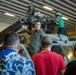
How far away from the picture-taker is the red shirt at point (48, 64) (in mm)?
3490

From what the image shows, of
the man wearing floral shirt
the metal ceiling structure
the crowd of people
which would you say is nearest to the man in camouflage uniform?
the crowd of people

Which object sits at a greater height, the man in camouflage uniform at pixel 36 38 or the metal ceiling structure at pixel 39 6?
the metal ceiling structure at pixel 39 6

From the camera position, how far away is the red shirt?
3490 mm

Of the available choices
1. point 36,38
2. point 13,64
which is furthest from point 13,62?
point 36,38

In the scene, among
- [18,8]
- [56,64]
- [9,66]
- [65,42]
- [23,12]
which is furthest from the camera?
[23,12]

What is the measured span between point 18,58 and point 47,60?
3.29 feet

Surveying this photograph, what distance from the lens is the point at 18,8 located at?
47.3 feet

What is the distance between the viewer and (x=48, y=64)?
138 inches

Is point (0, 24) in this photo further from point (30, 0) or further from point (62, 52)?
point (62, 52)

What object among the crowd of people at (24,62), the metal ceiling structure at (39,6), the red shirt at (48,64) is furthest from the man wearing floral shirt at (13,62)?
the metal ceiling structure at (39,6)

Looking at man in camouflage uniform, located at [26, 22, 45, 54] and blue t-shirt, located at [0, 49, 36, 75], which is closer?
blue t-shirt, located at [0, 49, 36, 75]

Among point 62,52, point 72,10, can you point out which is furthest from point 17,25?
point 72,10

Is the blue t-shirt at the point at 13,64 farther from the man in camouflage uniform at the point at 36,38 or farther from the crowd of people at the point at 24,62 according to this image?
the man in camouflage uniform at the point at 36,38

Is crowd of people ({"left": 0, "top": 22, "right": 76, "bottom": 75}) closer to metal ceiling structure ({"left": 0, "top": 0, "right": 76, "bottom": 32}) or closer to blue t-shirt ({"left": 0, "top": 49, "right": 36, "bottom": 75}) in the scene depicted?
blue t-shirt ({"left": 0, "top": 49, "right": 36, "bottom": 75})
